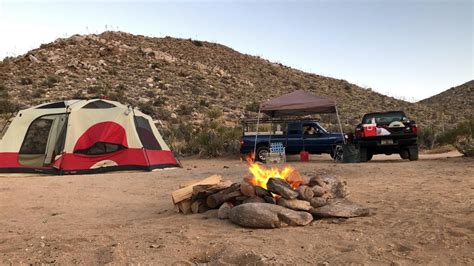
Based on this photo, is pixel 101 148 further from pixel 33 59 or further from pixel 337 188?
pixel 33 59

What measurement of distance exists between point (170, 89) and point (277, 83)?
1247 centimetres

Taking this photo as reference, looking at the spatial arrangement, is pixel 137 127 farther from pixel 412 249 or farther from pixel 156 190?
pixel 412 249

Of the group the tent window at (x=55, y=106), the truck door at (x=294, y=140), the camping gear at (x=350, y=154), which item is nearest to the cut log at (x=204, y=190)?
the tent window at (x=55, y=106)

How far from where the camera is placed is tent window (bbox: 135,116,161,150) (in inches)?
451

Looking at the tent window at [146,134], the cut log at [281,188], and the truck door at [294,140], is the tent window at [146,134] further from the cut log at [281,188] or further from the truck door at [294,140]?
the cut log at [281,188]

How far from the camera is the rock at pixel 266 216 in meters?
4.89

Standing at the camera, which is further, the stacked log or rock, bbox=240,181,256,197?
rock, bbox=240,181,256,197

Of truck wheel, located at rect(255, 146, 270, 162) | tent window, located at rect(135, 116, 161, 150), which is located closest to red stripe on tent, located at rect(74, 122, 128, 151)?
tent window, located at rect(135, 116, 161, 150)

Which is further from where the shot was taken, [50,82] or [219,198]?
[50,82]

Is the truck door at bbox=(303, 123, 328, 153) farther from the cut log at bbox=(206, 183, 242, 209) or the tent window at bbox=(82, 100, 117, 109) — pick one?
the cut log at bbox=(206, 183, 242, 209)

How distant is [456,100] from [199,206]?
51408 mm

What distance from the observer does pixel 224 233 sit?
4.70 metres

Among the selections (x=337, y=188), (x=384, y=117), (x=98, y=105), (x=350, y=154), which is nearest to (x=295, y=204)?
(x=337, y=188)

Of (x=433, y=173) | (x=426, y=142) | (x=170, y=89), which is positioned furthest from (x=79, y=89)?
(x=433, y=173)
